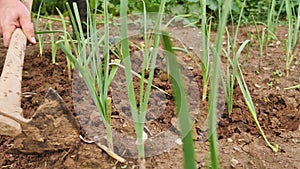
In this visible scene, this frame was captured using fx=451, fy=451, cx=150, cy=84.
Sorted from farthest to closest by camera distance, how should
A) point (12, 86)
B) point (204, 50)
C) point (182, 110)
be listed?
point (204, 50) → point (12, 86) → point (182, 110)

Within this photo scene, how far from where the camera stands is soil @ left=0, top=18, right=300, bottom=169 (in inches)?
56.4

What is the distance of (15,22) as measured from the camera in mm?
1746

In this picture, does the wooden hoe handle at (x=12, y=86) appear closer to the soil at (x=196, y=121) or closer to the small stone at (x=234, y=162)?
the soil at (x=196, y=121)

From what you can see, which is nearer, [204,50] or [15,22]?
[204,50]

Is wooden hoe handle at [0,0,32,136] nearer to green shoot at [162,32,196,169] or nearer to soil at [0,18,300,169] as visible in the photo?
soil at [0,18,300,169]

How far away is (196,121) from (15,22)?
0.79m

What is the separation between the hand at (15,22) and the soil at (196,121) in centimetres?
24

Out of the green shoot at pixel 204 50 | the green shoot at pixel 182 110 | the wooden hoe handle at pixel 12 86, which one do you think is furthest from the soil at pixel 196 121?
the green shoot at pixel 182 110

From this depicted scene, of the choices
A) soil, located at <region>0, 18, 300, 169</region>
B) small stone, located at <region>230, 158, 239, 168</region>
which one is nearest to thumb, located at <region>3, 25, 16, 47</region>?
soil, located at <region>0, 18, 300, 169</region>

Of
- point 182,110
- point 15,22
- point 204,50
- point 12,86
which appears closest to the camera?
point 182,110

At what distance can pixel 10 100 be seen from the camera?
1.32 m

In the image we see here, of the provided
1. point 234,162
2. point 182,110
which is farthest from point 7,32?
point 182,110

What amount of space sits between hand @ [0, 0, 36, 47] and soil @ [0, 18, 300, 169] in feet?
0.79

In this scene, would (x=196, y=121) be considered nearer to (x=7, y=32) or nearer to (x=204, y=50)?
(x=204, y=50)
